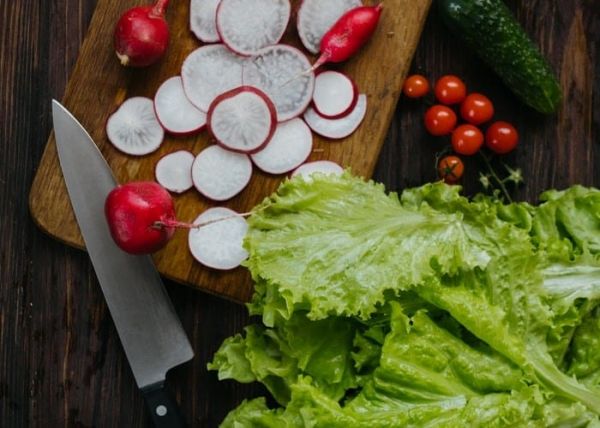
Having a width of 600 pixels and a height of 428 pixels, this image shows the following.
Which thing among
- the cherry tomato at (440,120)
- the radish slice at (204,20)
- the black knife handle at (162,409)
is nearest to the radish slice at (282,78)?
the radish slice at (204,20)

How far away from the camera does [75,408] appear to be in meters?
3.01

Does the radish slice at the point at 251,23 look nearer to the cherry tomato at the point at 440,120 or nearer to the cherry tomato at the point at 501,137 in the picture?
the cherry tomato at the point at 440,120

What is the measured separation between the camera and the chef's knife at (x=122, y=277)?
2.85 metres

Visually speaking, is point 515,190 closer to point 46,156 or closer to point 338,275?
point 338,275

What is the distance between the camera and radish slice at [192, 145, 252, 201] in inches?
113

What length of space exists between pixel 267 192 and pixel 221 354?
524 millimetres

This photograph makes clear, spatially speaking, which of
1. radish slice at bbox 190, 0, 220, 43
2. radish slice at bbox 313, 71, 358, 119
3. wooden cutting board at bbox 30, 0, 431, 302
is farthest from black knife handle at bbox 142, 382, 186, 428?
radish slice at bbox 190, 0, 220, 43

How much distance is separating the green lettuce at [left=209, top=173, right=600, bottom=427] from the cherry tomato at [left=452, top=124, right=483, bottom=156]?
41 centimetres

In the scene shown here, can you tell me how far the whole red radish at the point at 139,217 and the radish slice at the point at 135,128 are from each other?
19cm

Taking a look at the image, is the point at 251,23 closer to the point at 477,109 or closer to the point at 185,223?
the point at 185,223

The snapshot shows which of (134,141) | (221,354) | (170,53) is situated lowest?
(221,354)

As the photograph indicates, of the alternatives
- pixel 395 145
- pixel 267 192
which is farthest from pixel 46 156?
pixel 395 145

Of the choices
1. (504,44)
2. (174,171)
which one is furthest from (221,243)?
(504,44)

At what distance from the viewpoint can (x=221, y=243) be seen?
2.87 m
